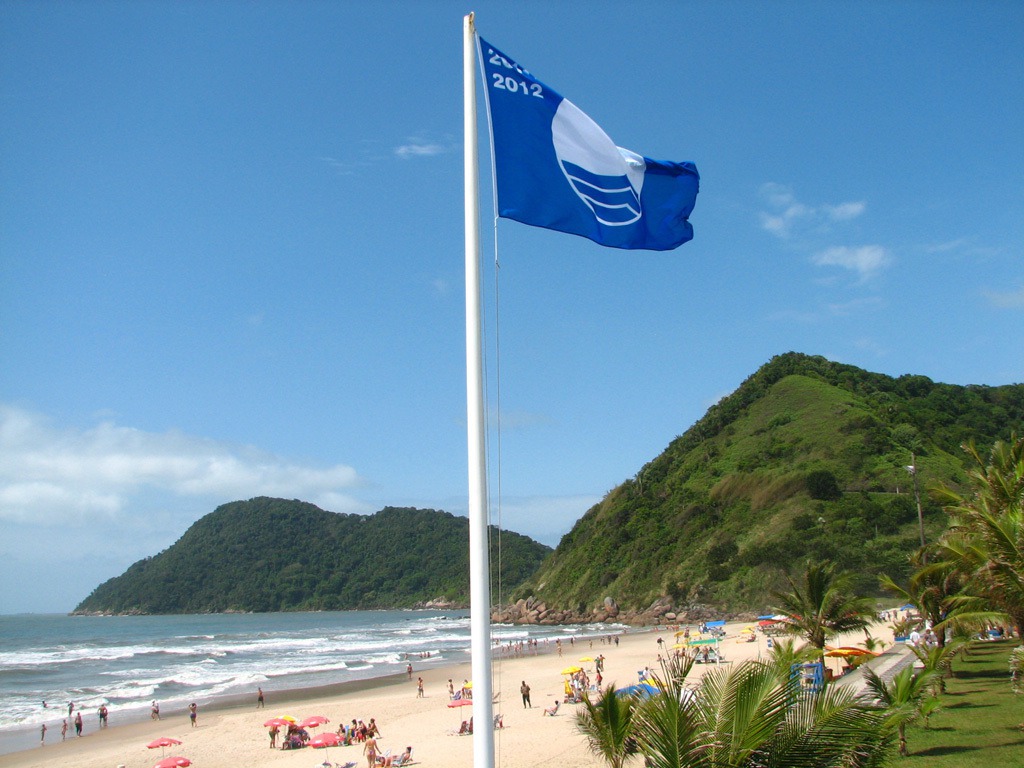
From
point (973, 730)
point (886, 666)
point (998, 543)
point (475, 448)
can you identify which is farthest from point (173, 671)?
point (475, 448)

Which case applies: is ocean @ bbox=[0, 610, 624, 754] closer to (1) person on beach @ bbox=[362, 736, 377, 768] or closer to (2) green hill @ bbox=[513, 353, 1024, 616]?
(2) green hill @ bbox=[513, 353, 1024, 616]

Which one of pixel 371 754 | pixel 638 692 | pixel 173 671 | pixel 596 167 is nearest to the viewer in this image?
pixel 638 692

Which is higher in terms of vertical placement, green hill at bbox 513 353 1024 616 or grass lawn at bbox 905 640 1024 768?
green hill at bbox 513 353 1024 616

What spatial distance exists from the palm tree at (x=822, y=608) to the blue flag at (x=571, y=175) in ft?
58.0

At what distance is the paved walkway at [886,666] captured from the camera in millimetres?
19172

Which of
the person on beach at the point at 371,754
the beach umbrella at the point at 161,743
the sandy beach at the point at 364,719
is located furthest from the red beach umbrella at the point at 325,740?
the beach umbrella at the point at 161,743

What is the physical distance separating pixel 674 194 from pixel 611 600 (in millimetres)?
87260

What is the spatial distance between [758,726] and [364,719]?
25.9 meters

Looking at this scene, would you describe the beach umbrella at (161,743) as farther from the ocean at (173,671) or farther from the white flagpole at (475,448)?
the white flagpole at (475,448)

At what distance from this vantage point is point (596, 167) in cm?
656

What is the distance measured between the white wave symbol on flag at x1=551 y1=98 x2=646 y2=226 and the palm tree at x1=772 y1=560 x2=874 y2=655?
18.0m

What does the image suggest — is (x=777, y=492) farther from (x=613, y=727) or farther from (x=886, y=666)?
(x=613, y=727)

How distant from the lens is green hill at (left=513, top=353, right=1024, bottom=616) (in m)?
70.8

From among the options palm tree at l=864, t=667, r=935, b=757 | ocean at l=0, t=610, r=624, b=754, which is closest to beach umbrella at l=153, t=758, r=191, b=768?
ocean at l=0, t=610, r=624, b=754
